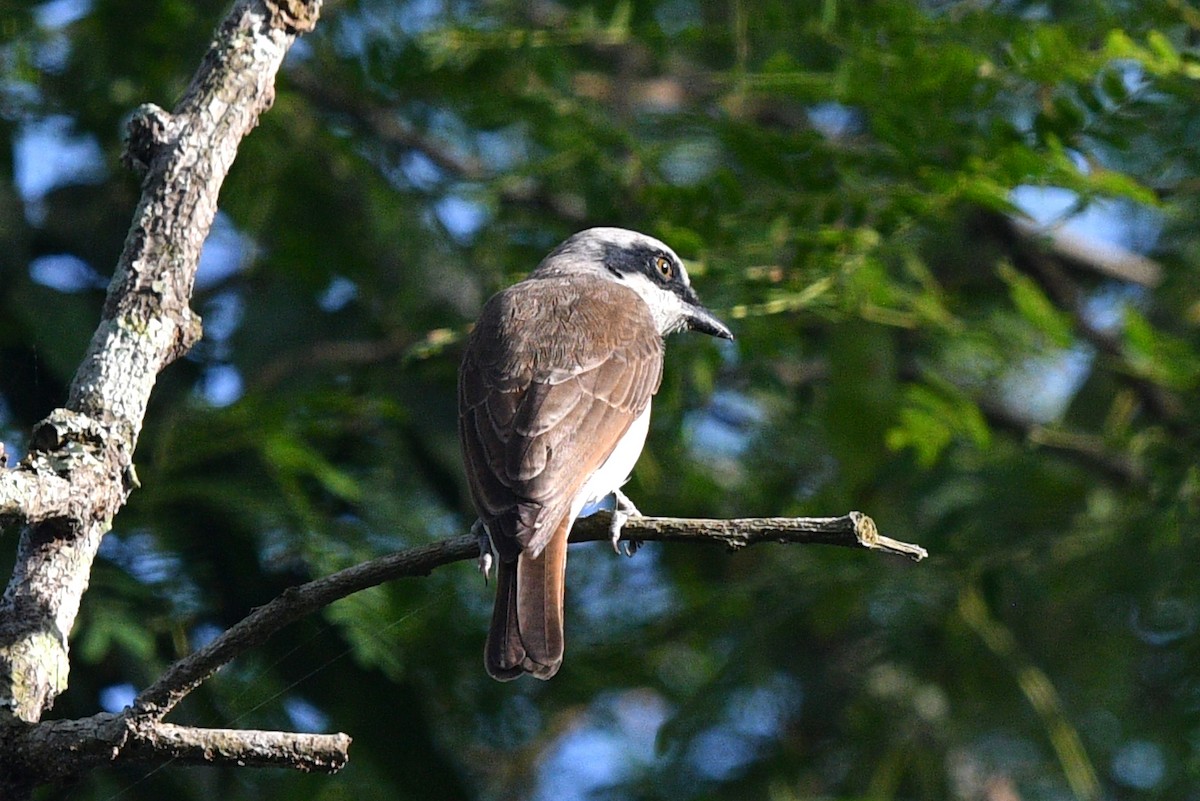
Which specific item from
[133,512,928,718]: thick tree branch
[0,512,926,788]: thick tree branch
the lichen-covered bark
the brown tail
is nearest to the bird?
the brown tail

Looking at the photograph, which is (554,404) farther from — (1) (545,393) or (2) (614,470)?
(2) (614,470)

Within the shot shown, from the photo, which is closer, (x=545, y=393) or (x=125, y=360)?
(x=125, y=360)

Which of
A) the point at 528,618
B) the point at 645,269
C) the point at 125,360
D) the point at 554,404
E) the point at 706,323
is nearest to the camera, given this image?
the point at 125,360

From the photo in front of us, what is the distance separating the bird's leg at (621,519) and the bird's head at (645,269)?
1.01 metres

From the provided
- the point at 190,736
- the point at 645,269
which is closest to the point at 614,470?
the point at 645,269

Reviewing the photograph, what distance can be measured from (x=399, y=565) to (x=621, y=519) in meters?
1.00

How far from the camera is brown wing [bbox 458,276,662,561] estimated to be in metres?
3.77

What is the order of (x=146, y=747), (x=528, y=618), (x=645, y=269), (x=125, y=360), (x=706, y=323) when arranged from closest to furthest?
1. (x=146, y=747)
2. (x=125, y=360)
3. (x=528, y=618)
4. (x=706, y=323)
5. (x=645, y=269)

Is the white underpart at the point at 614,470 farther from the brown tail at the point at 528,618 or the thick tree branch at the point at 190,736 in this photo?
the thick tree branch at the point at 190,736

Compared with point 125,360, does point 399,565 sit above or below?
below

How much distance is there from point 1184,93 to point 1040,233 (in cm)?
99

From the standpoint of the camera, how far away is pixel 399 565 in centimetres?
268

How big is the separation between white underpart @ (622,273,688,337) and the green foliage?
14cm

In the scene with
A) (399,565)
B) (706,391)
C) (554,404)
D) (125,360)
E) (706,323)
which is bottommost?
(706,391)
